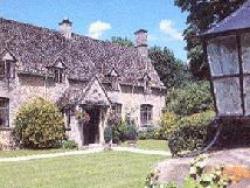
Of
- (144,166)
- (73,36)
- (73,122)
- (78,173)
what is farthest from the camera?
(73,36)

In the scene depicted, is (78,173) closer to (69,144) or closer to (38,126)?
(38,126)

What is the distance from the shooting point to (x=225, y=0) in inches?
934

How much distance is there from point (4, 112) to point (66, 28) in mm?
9673

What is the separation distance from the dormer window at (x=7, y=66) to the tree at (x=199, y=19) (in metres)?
10.4

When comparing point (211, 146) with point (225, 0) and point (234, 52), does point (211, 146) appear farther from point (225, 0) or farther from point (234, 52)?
point (225, 0)

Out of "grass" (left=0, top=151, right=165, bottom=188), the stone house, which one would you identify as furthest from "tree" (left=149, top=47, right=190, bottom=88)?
"grass" (left=0, top=151, right=165, bottom=188)

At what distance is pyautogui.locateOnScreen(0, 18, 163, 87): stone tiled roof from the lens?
31.4 m

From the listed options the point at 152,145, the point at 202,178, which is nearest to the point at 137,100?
the point at 152,145

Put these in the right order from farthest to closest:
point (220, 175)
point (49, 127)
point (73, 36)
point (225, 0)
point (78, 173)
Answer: point (73, 36), point (49, 127), point (225, 0), point (78, 173), point (220, 175)

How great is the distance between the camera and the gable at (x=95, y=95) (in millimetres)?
32519

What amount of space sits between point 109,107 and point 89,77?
2.52 meters

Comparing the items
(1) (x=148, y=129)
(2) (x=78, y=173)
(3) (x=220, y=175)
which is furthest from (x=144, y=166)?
(1) (x=148, y=129)

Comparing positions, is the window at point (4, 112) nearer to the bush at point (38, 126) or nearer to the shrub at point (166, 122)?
the bush at point (38, 126)

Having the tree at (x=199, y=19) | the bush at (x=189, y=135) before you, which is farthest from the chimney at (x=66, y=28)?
the bush at (x=189, y=135)
